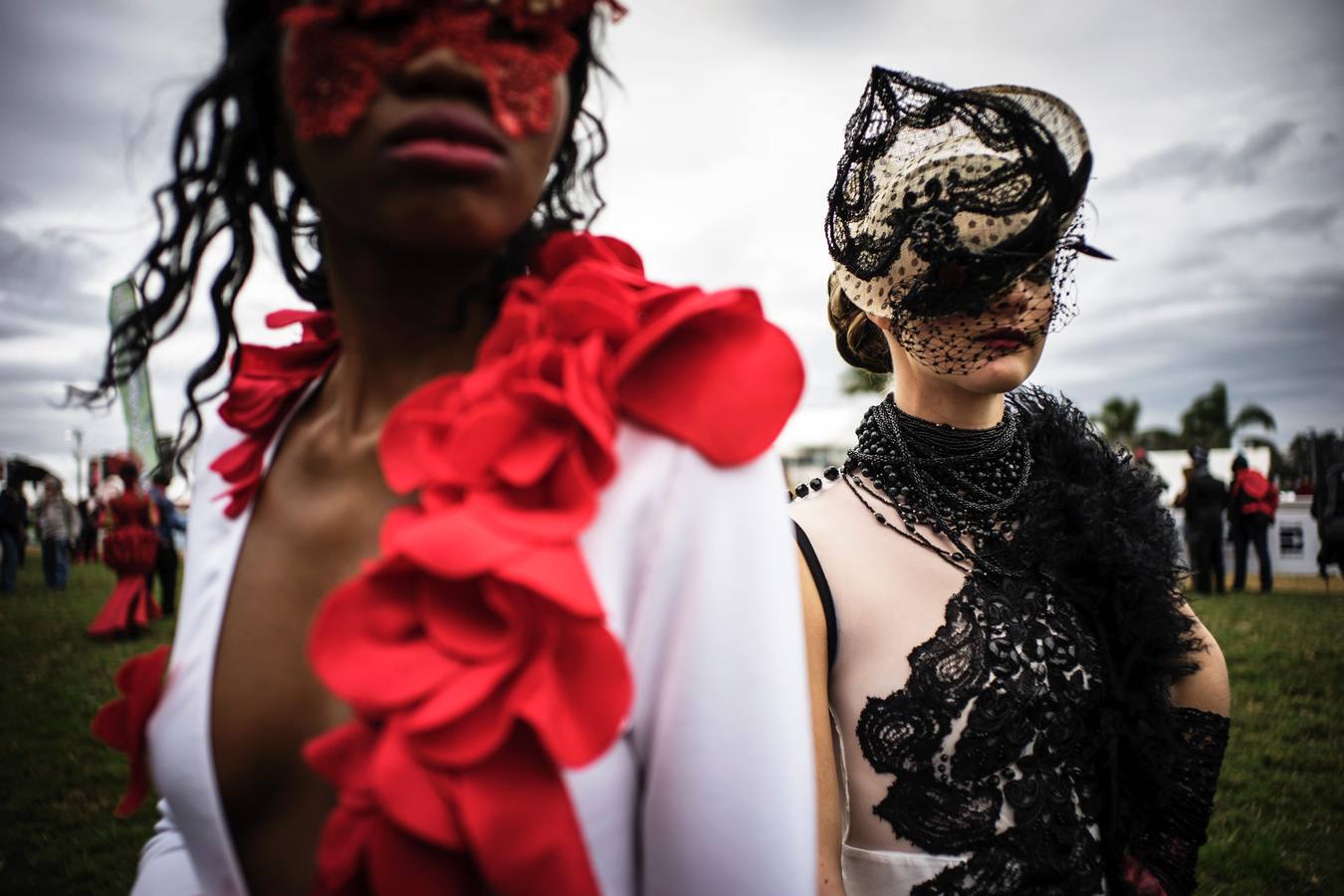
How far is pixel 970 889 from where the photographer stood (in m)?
1.54

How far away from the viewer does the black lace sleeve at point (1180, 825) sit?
1.72 meters

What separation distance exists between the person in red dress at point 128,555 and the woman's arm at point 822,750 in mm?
9318

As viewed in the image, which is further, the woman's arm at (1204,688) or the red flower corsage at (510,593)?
the woman's arm at (1204,688)

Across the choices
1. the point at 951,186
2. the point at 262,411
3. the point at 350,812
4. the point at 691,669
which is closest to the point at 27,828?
the point at 262,411

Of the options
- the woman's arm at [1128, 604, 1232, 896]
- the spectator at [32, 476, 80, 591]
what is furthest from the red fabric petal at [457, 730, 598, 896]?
the spectator at [32, 476, 80, 591]

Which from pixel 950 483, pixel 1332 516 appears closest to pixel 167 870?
pixel 950 483

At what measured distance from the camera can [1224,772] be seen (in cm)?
495

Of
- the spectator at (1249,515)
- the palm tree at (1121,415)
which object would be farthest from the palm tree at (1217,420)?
the spectator at (1249,515)

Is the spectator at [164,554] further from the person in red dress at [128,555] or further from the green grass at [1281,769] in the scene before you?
the green grass at [1281,769]

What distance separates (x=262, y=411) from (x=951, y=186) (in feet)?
4.87

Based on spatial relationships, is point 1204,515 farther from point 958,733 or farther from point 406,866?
point 406,866

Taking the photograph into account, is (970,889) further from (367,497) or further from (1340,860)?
(1340,860)

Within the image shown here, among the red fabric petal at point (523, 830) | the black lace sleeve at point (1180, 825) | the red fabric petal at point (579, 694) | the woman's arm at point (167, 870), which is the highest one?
the red fabric petal at point (579, 694)

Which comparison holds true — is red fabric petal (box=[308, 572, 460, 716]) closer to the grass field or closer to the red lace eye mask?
the red lace eye mask
